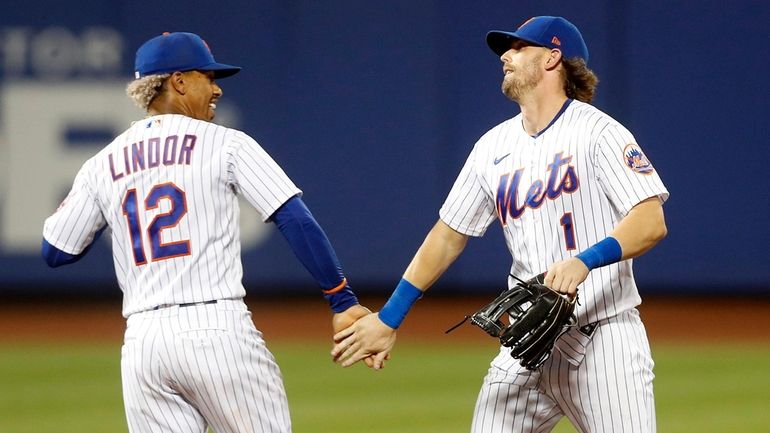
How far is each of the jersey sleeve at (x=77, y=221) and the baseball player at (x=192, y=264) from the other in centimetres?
10

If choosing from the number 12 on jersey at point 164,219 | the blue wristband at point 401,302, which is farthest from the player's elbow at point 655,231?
the number 12 on jersey at point 164,219

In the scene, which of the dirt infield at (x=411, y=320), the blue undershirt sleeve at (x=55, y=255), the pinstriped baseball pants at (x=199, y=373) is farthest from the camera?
the dirt infield at (x=411, y=320)

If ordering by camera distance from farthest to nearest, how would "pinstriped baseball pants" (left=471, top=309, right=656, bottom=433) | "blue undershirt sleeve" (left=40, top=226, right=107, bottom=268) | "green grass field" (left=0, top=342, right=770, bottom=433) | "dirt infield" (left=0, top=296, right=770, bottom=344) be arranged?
"dirt infield" (left=0, top=296, right=770, bottom=344) → "green grass field" (left=0, top=342, right=770, bottom=433) → "blue undershirt sleeve" (left=40, top=226, right=107, bottom=268) → "pinstriped baseball pants" (left=471, top=309, right=656, bottom=433)

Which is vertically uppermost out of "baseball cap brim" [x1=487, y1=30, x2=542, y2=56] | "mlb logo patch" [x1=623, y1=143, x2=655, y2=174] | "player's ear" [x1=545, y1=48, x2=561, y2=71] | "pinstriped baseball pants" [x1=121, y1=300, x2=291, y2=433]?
"baseball cap brim" [x1=487, y1=30, x2=542, y2=56]

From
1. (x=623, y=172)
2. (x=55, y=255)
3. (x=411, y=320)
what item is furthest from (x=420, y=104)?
(x=623, y=172)

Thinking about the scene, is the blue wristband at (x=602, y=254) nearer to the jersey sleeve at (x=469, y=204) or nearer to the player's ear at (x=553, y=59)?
the jersey sleeve at (x=469, y=204)

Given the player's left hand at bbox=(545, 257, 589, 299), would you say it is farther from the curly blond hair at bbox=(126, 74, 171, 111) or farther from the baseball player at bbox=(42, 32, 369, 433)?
the curly blond hair at bbox=(126, 74, 171, 111)

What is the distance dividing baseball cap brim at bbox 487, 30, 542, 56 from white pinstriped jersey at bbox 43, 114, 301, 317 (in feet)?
Result: 3.18

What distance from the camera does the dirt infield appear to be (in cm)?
1099

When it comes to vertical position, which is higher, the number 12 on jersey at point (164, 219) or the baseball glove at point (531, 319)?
the number 12 on jersey at point (164, 219)

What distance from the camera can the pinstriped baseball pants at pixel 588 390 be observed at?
12.8 ft

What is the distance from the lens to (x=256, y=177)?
3939mm

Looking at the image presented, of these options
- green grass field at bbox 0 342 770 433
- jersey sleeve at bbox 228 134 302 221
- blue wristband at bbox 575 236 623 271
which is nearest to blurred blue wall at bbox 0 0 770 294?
green grass field at bbox 0 342 770 433

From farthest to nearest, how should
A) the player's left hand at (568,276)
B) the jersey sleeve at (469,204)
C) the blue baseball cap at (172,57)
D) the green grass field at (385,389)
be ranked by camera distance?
the green grass field at (385,389) → the jersey sleeve at (469,204) → the blue baseball cap at (172,57) → the player's left hand at (568,276)
